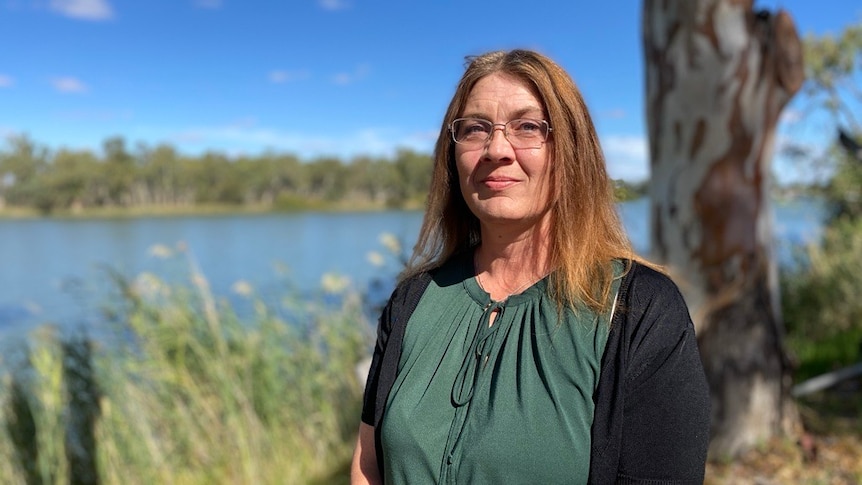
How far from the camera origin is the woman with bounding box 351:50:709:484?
4.07 feet

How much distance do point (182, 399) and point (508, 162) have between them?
12.5ft

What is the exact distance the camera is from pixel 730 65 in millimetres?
3523

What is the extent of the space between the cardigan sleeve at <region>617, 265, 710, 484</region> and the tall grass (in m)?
3.10

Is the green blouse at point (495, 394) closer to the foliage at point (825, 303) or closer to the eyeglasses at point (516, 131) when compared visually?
the eyeglasses at point (516, 131)

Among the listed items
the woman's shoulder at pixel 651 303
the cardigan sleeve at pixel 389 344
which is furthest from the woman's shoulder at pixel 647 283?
the cardigan sleeve at pixel 389 344

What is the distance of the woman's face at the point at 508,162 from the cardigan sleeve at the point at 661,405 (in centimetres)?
33

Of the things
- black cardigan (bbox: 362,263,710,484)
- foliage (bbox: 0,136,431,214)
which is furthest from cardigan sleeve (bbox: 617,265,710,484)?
foliage (bbox: 0,136,431,214)

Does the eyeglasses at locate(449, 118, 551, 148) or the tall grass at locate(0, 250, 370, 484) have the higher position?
the eyeglasses at locate(449, 118, 551, 148)

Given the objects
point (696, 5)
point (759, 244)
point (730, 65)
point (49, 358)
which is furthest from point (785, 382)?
point (49, 358)

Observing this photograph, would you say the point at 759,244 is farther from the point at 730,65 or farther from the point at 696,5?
the point at 696,5

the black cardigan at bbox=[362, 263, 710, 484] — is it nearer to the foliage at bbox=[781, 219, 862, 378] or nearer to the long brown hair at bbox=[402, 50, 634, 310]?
the long brown hair at bbox=[402, 50, 634, 310]

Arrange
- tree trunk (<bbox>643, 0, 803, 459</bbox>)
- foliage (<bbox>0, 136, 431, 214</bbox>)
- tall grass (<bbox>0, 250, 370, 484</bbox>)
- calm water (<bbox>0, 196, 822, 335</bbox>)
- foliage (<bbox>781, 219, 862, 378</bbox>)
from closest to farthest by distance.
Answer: tree trunk (<bbox>643, 0, 803, 459</bbox>)
tall grass (<bbox>0, 250, 370, 484</bbox>)
calm water (<bbox>0, 196, 822, 335</bbox>)
foliage (<bbox>781, 219, 862, 378</bbox>)
foliage (<bbox>0, 136, 431, 214</bbox>)

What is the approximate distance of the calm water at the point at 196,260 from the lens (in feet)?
16.7

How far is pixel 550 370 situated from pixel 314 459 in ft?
11.0
